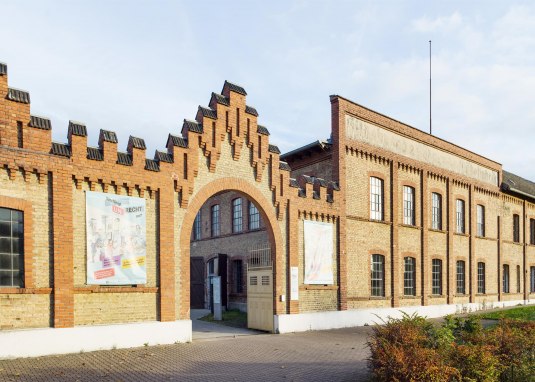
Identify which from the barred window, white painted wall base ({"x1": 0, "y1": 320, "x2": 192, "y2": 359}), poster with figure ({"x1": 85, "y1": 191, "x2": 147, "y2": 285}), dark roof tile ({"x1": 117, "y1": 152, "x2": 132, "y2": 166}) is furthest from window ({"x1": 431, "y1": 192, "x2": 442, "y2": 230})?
dark roof tile ({"x1": 117, "y1": 152, "x2": 132, "y2": 166})

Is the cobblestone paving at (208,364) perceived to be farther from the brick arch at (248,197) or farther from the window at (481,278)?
the window at (481,278)

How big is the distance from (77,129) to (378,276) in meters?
13.8

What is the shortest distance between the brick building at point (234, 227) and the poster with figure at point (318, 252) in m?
0.07

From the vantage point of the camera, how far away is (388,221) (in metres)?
20.5

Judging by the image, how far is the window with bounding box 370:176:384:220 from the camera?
2022 centimetres

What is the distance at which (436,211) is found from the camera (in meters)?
24.0

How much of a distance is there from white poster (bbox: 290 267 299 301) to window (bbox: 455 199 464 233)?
1294cm

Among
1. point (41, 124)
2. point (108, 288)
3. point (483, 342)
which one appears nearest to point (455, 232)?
point (483, 342)

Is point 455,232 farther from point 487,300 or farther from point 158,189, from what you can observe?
point 158,189

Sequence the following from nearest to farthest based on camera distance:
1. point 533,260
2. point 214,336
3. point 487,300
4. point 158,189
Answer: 1. point 158,189
2. point 214,336
3. point 487,300
4. point 533,260

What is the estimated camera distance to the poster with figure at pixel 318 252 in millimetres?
17156

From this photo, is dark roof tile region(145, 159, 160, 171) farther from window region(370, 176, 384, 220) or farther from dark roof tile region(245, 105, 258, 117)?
window region(370, 176, 384, 220)

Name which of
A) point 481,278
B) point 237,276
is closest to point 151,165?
point 237,276

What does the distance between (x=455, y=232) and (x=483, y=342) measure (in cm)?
1720
